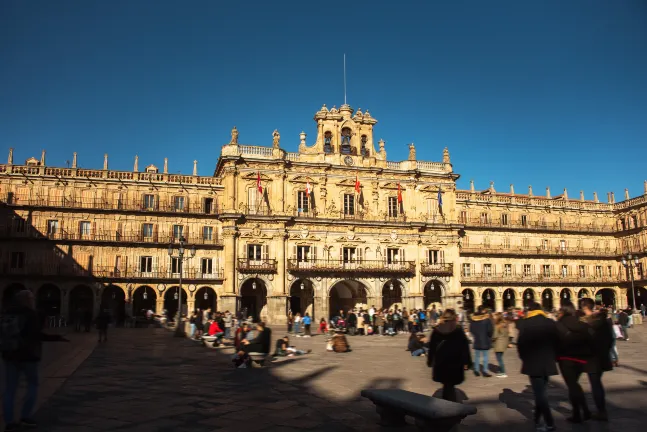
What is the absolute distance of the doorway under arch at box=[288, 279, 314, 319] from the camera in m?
43.6

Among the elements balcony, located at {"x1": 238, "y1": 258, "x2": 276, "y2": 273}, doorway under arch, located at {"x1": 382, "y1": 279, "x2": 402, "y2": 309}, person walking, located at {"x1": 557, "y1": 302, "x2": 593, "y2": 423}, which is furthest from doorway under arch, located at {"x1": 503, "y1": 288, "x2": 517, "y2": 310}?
person walking, located at {"x1": 557, "y1": 302, "x2": 593, "y2": 423}

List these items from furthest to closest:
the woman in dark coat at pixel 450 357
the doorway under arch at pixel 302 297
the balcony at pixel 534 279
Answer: the balcony at pixel 534 279
the doorway under arch at pixel 302 297
the woman in dark coat at pixel 450 357

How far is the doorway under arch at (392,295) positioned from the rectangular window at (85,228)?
23.7 m

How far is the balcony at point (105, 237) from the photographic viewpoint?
42.0 m

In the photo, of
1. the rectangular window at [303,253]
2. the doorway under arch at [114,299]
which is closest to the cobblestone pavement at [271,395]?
the rectangular window at [303,253]

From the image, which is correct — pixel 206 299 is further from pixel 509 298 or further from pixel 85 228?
pixel 509 298

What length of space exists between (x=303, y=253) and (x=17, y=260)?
2131 cm

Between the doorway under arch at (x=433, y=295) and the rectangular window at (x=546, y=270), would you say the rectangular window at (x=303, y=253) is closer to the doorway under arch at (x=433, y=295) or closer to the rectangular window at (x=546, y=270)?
the doorway under arch at (x=433, y=295)

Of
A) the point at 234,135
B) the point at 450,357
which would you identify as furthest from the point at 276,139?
the point at 450,357

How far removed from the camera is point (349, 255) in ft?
146

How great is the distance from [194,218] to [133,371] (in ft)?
107

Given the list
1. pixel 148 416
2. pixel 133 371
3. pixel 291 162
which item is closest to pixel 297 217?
pixel 291 162

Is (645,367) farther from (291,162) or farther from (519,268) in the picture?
(519,268)

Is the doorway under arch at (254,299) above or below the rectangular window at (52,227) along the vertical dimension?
below
